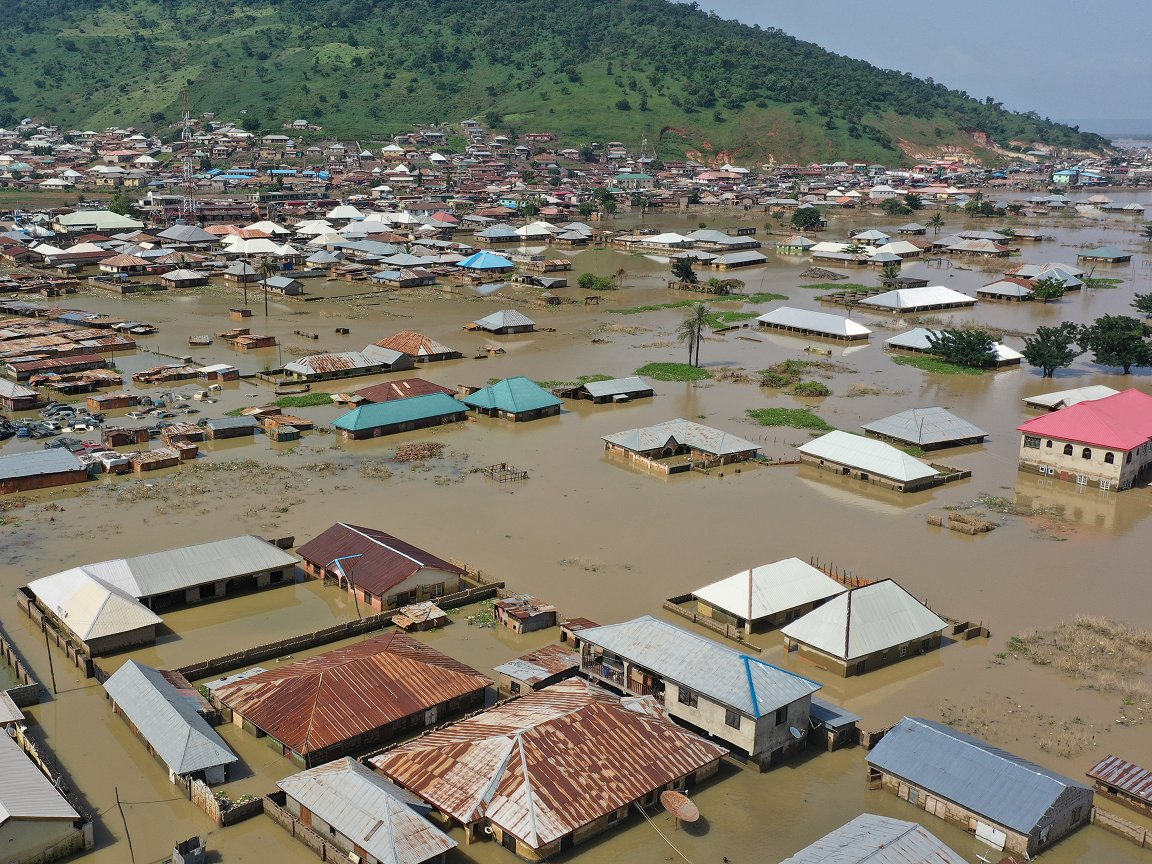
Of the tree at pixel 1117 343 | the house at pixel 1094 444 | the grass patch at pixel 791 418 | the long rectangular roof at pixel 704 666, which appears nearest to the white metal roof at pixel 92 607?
the long rectangular roof at pixel 704 666

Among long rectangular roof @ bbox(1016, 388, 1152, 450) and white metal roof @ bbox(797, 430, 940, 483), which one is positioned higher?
long rectangular roof @ bbox(1016, 388, 1152, 450)

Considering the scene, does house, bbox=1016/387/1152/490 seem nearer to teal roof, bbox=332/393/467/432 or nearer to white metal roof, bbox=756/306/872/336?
teal roof, bbox=332/393/467/432

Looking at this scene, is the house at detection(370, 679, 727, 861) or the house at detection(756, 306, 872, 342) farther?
the house at detection(756, 306, 872, 342)

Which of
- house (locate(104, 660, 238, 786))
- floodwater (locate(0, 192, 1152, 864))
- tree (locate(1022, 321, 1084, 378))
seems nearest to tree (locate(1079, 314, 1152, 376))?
tree (locate(1022, 321, 1084, 378))

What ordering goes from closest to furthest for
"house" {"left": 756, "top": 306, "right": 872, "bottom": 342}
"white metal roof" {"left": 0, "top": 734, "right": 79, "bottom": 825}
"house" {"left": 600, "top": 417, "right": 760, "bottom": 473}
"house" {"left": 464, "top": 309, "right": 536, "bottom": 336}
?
"white metal roof" {"left": 0, "top": 734, "right": 79, "bottom": 825}
"house" {"left": 600, "top": 417, "right": 760, "bottom": 473}
"house" {"left": 464, "top": 309, "right": 536, "bottom": 336}
"house" {"left": 756, "top": 306, "right": 872, "bottom": 342}

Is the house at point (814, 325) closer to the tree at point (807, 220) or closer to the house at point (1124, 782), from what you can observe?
the house at point (1124, 782)

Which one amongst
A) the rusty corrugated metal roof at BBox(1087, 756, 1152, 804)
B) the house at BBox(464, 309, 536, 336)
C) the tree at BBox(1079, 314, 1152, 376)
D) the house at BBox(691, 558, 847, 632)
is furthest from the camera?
the house at BBox(464, 309, 536, 336)

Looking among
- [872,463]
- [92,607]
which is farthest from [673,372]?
[92,607]
